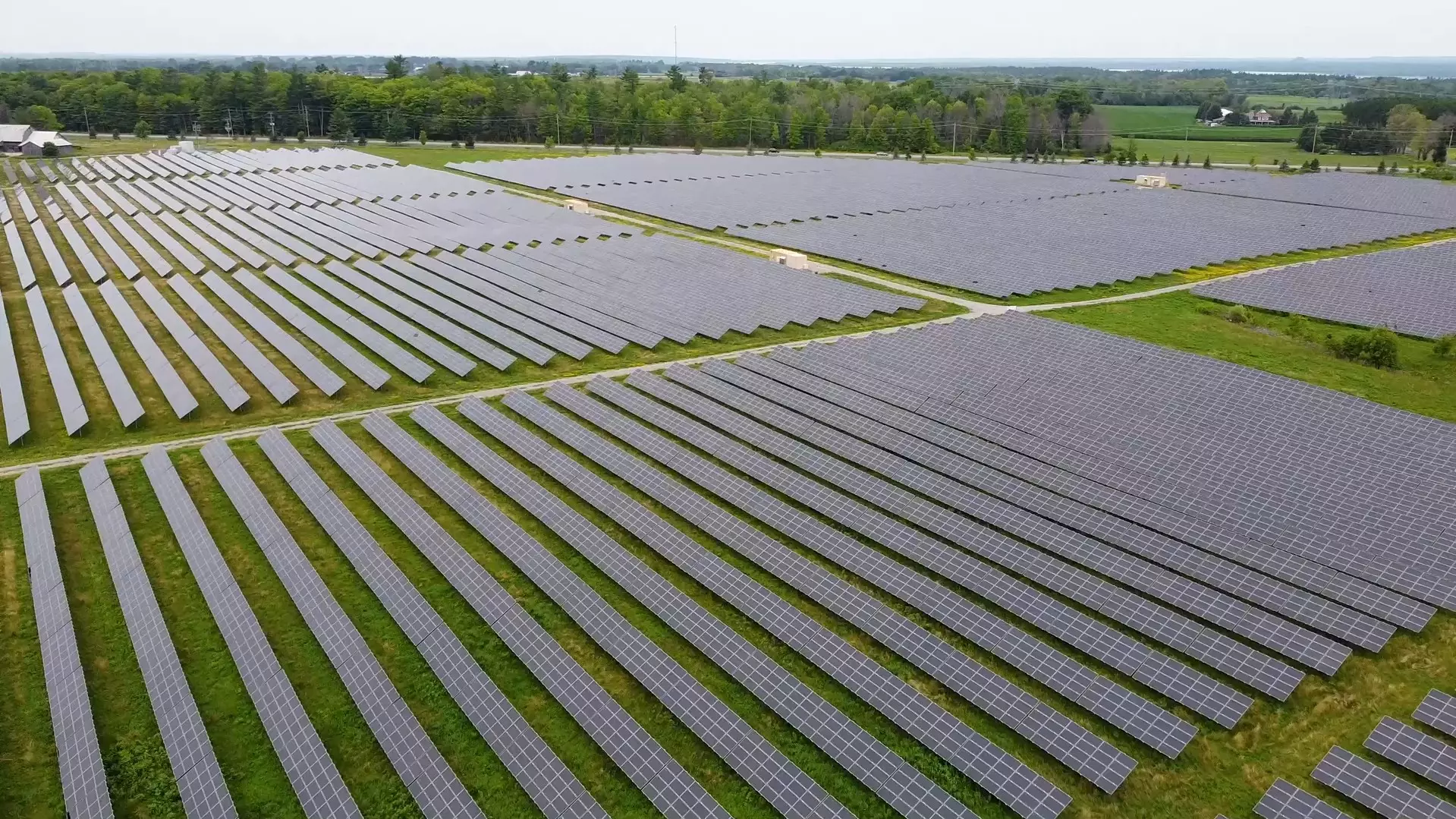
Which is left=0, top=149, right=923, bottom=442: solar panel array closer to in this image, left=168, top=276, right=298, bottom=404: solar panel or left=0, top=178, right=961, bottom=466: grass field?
left=168, top=276, right=298, bottom=404: solar panel

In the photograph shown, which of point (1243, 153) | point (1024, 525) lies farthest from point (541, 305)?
point (1243, 153)

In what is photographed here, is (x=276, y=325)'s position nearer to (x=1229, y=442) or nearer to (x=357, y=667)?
(x=357, y=667)

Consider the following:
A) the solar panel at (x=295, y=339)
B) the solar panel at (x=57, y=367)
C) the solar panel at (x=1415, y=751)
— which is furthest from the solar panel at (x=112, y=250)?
the solar panel at (x=1415, y=751)

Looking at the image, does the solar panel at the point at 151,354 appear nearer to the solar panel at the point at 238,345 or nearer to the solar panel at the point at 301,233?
the solar panel at the point at 238,345

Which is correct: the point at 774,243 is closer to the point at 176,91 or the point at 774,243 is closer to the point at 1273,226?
the point at 1273,226

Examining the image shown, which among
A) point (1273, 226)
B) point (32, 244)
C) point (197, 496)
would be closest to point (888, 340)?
point (197, 496)

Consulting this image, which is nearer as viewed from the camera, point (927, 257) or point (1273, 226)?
point (927, 257)

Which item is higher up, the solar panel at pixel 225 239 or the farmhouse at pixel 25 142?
the farmhouse at pixel 25 142

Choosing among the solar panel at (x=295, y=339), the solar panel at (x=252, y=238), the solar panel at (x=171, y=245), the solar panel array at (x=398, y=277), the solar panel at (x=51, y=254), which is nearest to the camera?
the solar panel at (x=295, y=339)
